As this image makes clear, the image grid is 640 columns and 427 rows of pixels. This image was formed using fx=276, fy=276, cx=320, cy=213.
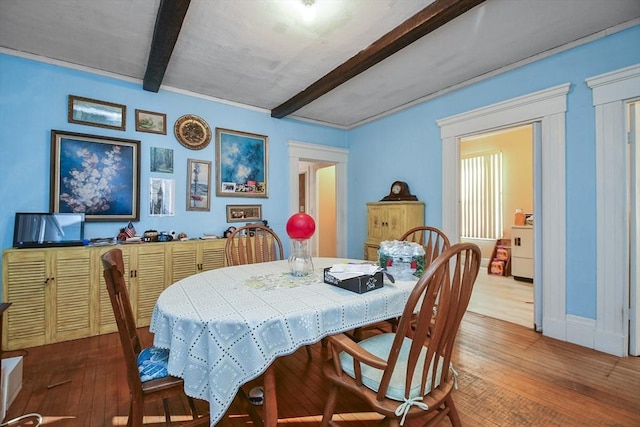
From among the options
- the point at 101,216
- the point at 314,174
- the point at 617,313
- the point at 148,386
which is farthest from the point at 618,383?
the point at 314,174

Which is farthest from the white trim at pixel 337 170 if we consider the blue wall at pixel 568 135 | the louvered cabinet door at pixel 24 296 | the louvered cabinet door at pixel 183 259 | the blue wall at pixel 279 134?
the louvered cabinet door at pixel 24 296

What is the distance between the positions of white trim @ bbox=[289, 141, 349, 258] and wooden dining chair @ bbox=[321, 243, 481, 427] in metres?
3.21

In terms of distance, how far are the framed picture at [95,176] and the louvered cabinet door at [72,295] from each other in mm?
500

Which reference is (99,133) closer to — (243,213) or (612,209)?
(243,213)

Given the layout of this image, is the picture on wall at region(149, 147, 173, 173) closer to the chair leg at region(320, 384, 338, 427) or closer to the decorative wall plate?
the decorative wall plate

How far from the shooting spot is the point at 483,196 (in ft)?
19.0

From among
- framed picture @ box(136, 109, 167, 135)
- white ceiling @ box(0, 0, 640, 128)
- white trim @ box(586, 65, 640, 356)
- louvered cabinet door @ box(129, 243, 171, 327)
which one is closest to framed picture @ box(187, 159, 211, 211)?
framed picture @ box(136, 109, 167, 135)

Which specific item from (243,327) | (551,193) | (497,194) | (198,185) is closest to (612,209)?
(551,193)

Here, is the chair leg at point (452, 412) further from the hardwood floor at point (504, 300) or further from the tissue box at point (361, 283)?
the hardwood floor at point (504, 300)

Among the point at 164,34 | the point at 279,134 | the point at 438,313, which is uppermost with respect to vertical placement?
the point at 164,34

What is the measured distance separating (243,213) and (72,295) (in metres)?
1.91

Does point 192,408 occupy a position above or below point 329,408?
below

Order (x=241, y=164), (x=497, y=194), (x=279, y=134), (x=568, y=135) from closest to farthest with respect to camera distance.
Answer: (x=568, y=135) → (x=241, y=164) → (x=279, y=134) → (x=497, y=194)

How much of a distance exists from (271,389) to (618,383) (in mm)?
2345
